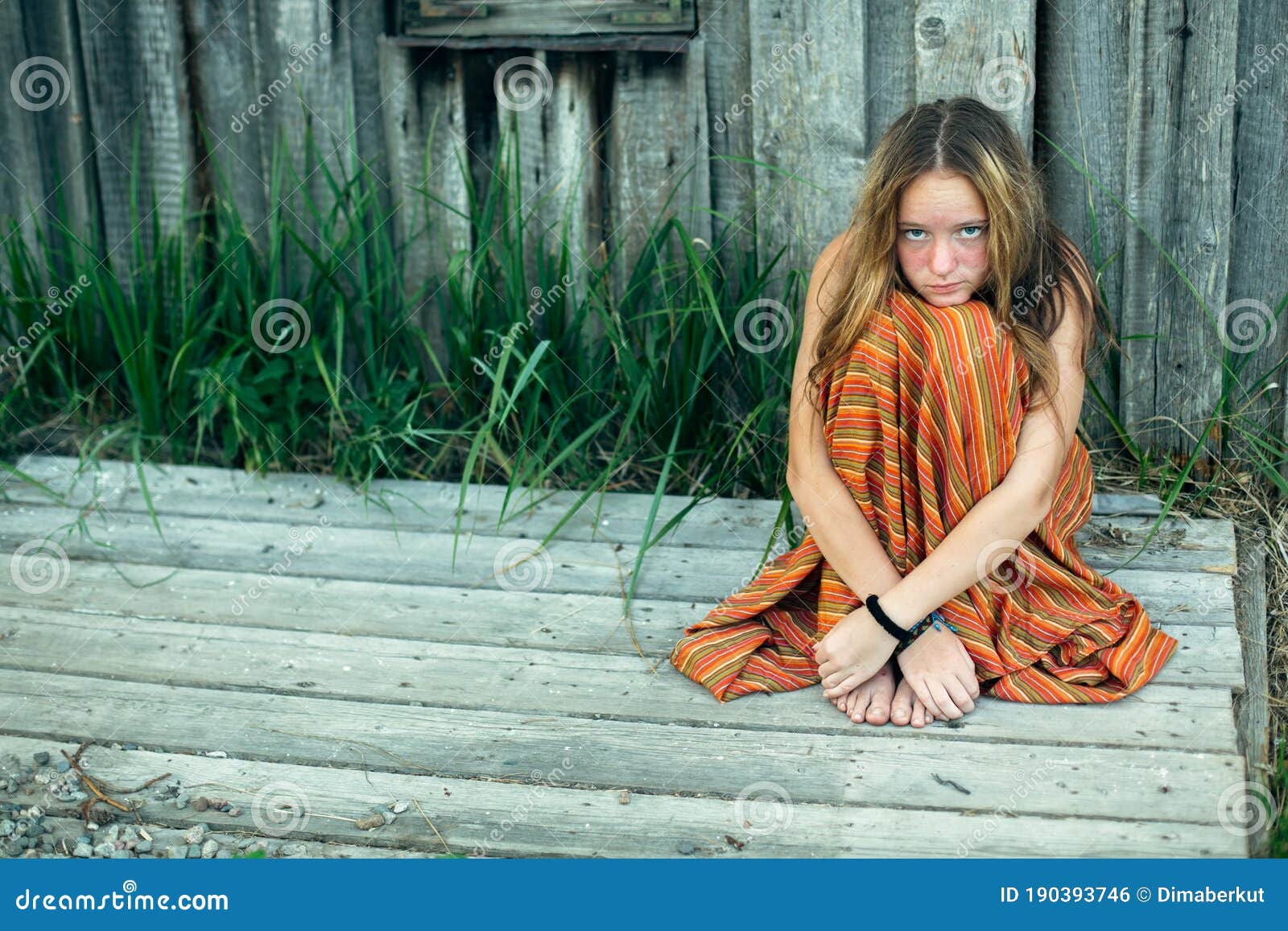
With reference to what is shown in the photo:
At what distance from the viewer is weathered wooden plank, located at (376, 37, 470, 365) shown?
3611mm

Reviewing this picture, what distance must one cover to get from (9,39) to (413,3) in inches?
47.5

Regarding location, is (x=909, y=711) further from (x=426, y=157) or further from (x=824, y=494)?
(x=426, y=157)

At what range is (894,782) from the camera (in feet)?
7.38

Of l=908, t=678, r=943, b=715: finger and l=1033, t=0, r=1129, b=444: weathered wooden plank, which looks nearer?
l=908, t=678, r=943, b=715: finger

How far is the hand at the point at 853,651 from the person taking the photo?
7.96ft

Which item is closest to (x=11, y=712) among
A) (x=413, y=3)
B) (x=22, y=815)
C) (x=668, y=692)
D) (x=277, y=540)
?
(x=22, y=815)

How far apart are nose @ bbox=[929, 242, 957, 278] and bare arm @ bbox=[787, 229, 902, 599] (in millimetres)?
214

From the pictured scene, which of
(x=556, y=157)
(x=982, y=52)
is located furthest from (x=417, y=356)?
(x=982, y=52)

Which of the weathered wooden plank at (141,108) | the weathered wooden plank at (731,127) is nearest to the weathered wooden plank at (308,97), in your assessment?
the weathered wooden plank at (141,108)

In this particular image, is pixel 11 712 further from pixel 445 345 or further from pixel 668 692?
pixel 445 345

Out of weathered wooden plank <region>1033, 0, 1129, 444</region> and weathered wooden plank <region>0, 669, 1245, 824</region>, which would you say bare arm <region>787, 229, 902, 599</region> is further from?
weathered wooden plank <region>1033, 0, 1129, 444</region>

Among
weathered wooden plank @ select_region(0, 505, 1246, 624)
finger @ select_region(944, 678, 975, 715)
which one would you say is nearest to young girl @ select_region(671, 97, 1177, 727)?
finger @ select_region(944, 678, 975, 715)

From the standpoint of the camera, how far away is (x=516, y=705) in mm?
2537

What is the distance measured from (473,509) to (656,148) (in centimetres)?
103
